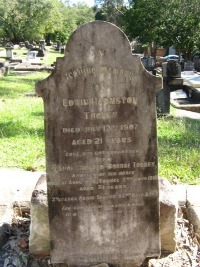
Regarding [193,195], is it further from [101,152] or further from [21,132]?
[21,132]

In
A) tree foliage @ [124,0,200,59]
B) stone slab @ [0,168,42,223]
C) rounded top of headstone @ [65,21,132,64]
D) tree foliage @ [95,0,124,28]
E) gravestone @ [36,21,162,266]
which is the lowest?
stone slab @ [0,168,42,223]

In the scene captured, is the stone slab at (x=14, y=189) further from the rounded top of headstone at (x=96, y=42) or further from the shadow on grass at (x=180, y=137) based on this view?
the shadow on grass at (x=180, y=137)

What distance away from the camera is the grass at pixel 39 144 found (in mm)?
6066

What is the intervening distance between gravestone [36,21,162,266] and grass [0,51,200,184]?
2.11 metres

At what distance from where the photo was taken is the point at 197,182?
18.4ft

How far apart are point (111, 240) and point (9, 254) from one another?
945mm

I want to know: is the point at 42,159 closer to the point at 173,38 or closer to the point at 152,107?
the point at 152,107

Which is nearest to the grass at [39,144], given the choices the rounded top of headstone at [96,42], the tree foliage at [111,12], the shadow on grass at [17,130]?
the shadow on grass at [17,130]

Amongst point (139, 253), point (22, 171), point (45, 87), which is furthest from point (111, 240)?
point (22, 171)

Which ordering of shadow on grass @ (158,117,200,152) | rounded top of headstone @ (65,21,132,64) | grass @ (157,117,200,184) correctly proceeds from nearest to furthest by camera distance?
1. rounded top of headstone @ (65,21,132,64)
2. grass @ (157,117,200,184)
3. shadow on grass @ (158,117,200,152)

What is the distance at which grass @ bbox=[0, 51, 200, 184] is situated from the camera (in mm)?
6066

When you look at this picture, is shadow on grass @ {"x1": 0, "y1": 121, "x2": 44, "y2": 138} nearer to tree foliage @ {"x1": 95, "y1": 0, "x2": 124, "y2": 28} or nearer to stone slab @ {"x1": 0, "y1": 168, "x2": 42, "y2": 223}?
stone slab @ {"x1": 0, "y1": 168, "x2": 42, "y2": 223}

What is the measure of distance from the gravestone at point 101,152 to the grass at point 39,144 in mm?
2110

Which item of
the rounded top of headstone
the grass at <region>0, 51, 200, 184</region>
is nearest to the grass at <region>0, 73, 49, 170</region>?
the grass at <region>0, 51, 200, 184</region>
